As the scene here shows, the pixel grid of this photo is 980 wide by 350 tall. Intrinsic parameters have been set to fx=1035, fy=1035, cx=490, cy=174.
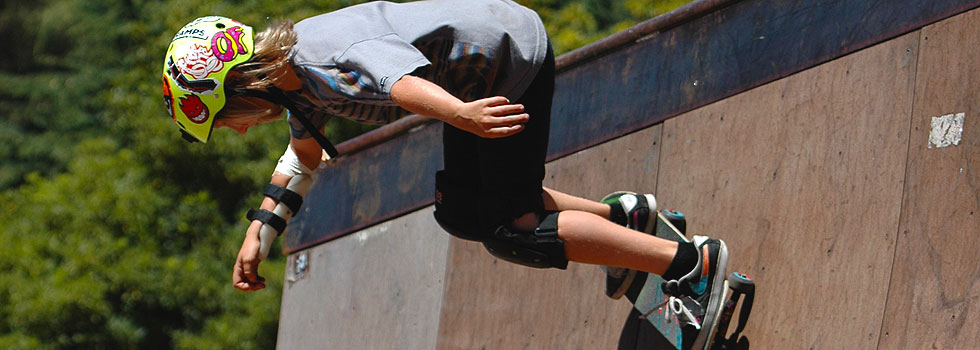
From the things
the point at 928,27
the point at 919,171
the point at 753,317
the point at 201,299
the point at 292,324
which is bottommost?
the point at 201,299

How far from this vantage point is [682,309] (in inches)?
123

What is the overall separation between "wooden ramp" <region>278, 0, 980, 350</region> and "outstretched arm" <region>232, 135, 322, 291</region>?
3.11 feet

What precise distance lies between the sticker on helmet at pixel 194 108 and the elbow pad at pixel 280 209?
1.73ft

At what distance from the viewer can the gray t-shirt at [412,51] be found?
280 centimetres

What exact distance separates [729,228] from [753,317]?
324mm

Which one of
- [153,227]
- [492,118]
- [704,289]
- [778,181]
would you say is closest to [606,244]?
[704,289]

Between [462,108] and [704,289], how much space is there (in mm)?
1061

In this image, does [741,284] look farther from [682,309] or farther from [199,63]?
[199,63]

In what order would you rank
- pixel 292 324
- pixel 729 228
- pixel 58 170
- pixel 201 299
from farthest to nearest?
1. pixel 58 170
2. pixel 201 299
3. pixel 292 324
4. pixel 729 228

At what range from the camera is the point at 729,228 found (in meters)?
3.39

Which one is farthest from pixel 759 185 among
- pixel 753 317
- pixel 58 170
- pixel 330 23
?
pixel 58 170

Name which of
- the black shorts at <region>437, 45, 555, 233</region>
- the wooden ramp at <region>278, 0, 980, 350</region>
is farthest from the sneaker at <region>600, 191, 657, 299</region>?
the black shorts at <region>437, 45, 555, 233</region>

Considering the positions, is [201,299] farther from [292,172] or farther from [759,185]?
[759,185]

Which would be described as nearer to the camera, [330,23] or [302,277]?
[330,23]
